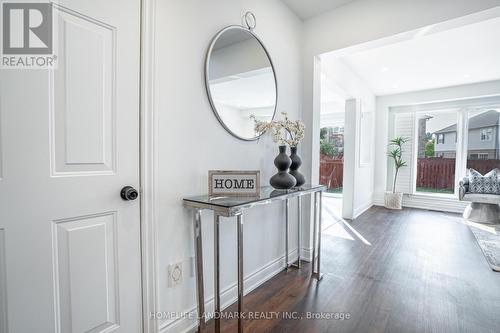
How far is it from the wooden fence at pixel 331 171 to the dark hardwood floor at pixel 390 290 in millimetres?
3342

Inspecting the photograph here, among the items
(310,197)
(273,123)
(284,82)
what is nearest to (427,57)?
(284,82)

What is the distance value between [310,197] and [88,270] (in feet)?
6.63

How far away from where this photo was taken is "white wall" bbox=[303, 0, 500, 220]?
1.86 metres

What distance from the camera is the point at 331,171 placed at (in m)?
6.59

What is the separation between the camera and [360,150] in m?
4.49

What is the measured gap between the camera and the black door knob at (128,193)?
119 centimetres

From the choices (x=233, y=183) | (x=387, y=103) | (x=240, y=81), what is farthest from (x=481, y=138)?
(x=233, y=183)

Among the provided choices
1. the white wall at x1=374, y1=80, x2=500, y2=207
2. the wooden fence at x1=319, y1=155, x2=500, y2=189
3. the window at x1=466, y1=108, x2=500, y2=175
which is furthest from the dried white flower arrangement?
the window at x1=466, y1=108, x2=500, y2=175

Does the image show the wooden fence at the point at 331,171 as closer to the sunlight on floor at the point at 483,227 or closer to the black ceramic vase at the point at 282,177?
the sunlight on floor at the point at 483,227

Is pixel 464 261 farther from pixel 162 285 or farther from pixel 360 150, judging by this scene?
pixel 162 285

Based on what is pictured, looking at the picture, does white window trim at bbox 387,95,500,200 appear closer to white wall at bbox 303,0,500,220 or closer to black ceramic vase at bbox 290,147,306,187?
white wall at bbox 303,0,500,220

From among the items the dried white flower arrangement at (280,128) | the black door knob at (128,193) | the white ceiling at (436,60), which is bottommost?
the black door knob at (128,193)

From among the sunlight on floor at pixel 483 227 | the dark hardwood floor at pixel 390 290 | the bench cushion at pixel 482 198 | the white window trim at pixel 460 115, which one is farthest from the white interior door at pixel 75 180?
the white window trim at pixel 460 115

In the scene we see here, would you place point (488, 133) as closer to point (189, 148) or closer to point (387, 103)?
point (387, 103)
